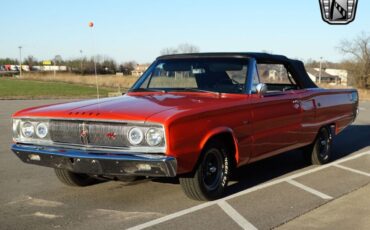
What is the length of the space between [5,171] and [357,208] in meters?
4.95

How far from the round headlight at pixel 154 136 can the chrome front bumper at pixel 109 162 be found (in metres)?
0.13

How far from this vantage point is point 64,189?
20.5 feet

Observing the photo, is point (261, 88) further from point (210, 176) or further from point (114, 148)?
point (114, 148)

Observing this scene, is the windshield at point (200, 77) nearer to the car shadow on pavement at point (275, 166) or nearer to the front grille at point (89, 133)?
the car shadow on pavement at point (275, 166)

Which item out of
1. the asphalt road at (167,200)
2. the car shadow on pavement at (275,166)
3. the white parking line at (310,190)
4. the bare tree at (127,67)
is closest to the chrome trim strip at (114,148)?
the asphalt road at (167,200)

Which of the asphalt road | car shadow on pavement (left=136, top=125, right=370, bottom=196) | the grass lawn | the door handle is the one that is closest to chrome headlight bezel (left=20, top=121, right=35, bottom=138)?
the asphalt road

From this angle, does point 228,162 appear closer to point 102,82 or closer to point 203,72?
point 203,72

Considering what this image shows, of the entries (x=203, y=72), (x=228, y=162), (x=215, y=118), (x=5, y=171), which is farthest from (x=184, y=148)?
(x=5, y=171)

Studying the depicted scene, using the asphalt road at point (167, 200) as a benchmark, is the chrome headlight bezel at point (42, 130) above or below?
above

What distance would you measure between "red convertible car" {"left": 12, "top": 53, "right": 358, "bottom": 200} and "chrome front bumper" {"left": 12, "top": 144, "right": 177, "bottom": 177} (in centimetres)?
1

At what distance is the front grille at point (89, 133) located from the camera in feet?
16.6

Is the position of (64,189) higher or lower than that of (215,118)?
lower

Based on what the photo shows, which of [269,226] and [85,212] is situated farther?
[85,212]

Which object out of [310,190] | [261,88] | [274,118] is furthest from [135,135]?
[310,190]
